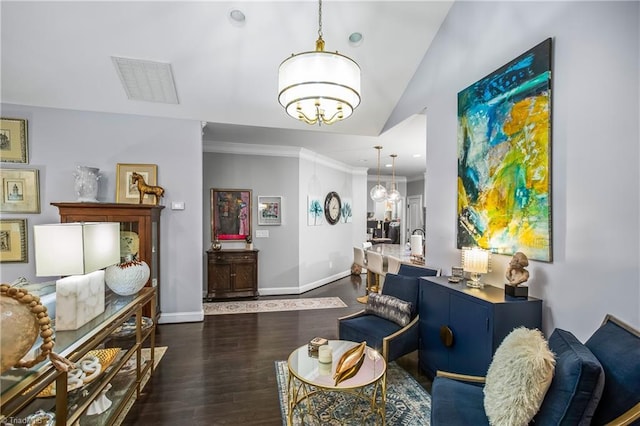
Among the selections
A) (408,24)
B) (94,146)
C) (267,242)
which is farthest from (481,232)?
(94,146)

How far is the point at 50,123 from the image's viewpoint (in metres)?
3.84

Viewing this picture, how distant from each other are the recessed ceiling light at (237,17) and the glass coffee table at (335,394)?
3.25m

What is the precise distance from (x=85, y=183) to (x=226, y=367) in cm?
280

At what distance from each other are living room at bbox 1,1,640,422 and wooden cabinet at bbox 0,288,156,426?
73.5 inches

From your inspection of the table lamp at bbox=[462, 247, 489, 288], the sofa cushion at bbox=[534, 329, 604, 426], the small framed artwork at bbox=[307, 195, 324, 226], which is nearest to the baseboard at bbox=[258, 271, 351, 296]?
the small framed artwork at bbox=[307, 195, 324, 226]

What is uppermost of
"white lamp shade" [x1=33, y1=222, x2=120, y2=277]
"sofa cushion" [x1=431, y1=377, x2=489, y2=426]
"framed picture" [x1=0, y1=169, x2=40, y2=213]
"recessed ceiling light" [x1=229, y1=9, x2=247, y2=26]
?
"recessed ceiling light" [x1=229, y1=9, x2=247, y2=26]

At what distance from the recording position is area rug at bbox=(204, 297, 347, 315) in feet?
15.4

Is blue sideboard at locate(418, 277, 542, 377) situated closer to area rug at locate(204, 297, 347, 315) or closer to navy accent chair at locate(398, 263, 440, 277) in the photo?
navy accent chair at locate(398, 263, 440, 277)

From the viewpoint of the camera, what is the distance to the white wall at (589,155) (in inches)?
65.8

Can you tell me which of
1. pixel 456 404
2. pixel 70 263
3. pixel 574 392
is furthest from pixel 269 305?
pixel 574 392

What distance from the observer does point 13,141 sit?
3719mm

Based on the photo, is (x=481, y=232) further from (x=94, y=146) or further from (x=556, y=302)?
(x=94, y=146)

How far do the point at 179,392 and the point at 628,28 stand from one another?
12.9ft

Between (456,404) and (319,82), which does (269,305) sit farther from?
(319,82)
